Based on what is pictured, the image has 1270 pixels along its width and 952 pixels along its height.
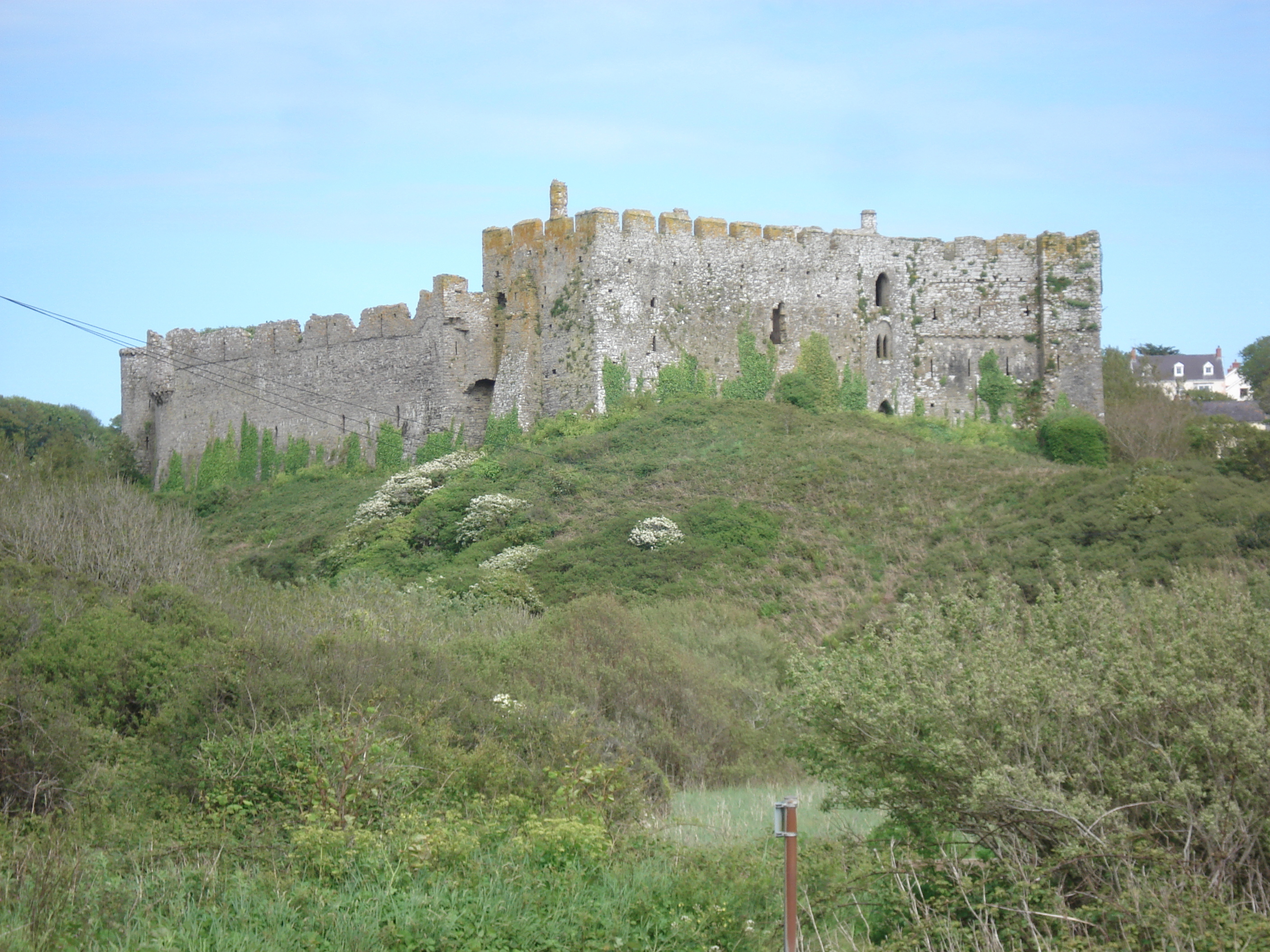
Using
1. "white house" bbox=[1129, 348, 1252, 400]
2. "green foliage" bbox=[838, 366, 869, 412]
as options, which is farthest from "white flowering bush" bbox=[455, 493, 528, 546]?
"white house" bbox=[1129, 348, 1252, 400]

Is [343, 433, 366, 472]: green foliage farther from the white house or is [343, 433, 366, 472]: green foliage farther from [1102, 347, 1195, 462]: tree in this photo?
the white house

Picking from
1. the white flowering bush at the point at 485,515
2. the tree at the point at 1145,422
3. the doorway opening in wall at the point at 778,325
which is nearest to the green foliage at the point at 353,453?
the white flowering bush at the point at 485,515

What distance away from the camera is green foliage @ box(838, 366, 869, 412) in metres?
37.5

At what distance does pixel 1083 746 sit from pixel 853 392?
2914 centimetres

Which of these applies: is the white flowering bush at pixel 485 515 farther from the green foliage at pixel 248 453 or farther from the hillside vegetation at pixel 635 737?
the green foliage at pixel 248 453

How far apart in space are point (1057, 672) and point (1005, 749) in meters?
0.64

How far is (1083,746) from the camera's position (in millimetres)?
8891

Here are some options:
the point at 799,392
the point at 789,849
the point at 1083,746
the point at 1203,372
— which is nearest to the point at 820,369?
the point at 799,392

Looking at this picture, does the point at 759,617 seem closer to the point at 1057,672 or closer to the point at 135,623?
the point at 135,623

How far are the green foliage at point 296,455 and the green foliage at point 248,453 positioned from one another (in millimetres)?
1267

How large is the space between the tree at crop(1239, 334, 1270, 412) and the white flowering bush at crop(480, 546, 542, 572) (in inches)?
2050

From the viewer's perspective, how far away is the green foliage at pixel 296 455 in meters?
40.4

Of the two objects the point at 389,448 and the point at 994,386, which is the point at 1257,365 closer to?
the point at 994,386

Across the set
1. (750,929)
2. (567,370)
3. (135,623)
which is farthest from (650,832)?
(567,370)
